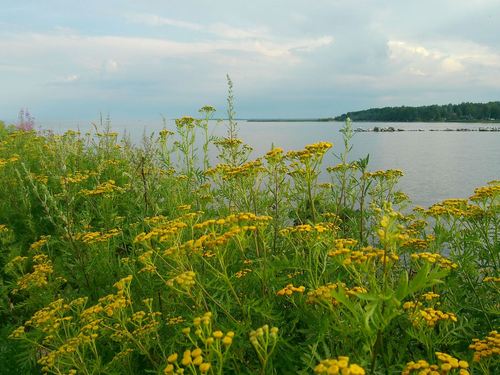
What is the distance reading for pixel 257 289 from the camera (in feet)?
12.5

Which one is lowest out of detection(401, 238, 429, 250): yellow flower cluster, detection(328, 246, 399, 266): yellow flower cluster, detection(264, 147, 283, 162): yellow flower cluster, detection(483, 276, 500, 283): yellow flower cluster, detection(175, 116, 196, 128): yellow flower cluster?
detection(483, 276, 500, 283): yellow flower cluster

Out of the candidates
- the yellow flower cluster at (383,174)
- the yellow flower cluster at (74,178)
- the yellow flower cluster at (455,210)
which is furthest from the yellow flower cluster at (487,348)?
the yellow flower cluster at (74,178)

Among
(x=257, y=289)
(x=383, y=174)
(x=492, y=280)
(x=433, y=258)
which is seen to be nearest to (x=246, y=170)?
(x=257, y=289)

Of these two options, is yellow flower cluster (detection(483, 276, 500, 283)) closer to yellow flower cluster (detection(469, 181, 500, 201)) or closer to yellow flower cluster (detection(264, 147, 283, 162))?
yellow flower cluster (detection(469, 181, 500, 201))

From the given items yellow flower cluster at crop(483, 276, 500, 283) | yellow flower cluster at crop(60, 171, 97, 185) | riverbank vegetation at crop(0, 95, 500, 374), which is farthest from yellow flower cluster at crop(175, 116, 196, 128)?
yellow flower cluster at crop(483, 276, 500, 283)

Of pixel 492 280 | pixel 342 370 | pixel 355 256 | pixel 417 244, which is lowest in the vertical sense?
pixel 492 280

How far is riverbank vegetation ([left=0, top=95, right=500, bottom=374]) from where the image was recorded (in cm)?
260

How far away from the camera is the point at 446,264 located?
3.53 m

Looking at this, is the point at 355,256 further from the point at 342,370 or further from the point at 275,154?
the point at 275,154

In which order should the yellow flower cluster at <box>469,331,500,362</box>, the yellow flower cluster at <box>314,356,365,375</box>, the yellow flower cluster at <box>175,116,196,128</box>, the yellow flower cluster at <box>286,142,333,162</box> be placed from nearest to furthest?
the yellow flower cluster at <box>314,356,365,375</box> → the yellow flower cluster at <box>469,331,500,362</box> → the yellow flower cluster at <box>286,142,333,162</box> → the yellow flower cluster at <box>175,116,196,128</box>

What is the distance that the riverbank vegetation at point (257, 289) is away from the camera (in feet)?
8.52

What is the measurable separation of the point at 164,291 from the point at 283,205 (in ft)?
6.72

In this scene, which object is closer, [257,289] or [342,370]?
[342,370]

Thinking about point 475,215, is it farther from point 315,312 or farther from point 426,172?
point 426,172
